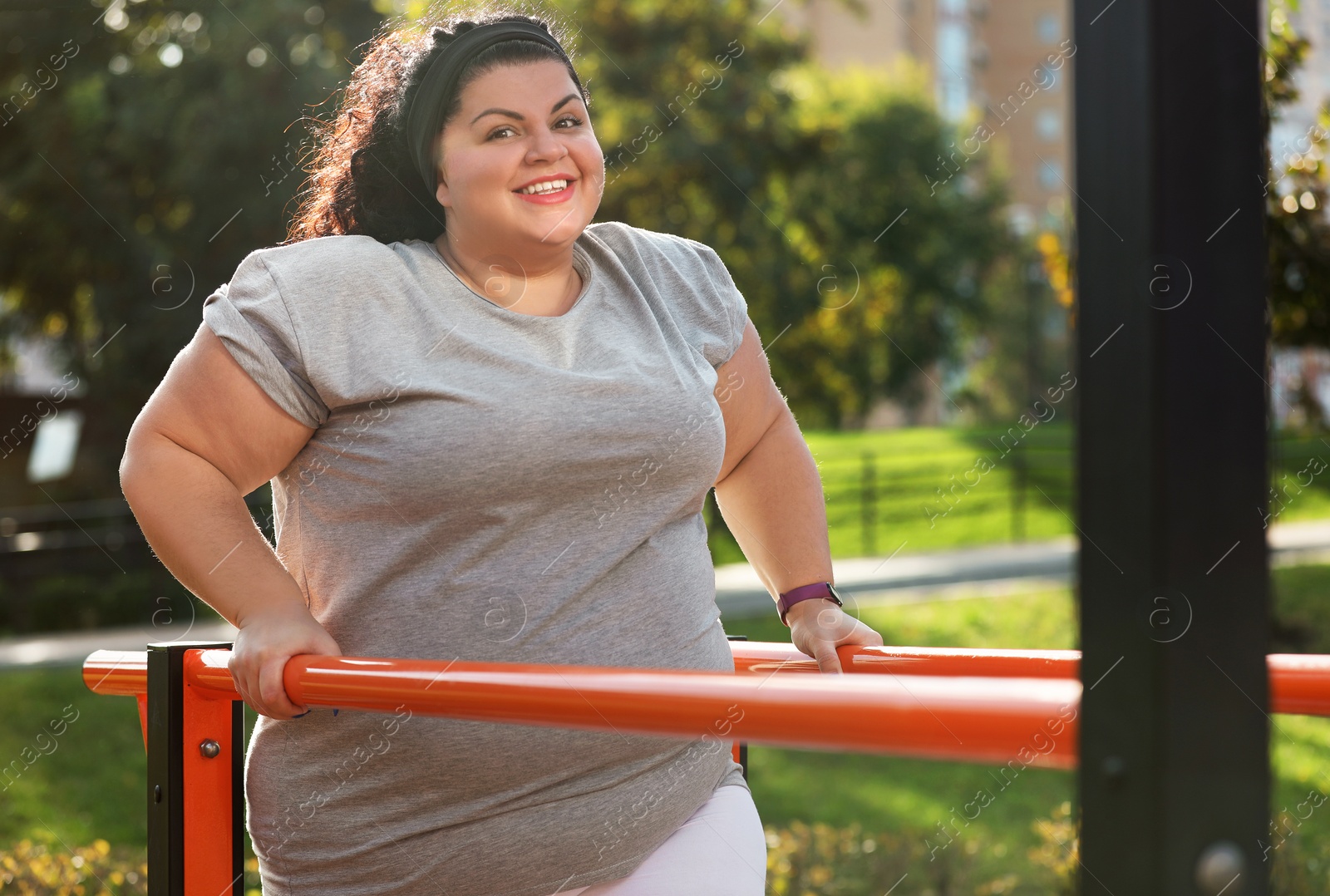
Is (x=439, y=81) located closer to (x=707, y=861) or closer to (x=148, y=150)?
(x=707, y=861)

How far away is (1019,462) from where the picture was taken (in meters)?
16.8

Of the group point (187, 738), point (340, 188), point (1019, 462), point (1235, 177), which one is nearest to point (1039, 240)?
point (340, 188)

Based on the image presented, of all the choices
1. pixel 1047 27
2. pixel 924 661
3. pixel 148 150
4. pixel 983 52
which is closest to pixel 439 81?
pixel 924 661

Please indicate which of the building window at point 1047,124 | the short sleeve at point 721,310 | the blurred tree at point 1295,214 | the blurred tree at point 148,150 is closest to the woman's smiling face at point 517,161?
the short sleeve at point 721,310

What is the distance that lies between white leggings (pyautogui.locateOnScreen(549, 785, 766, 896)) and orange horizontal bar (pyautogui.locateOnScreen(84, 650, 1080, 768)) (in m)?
0.43

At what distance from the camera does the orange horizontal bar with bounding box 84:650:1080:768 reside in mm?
884

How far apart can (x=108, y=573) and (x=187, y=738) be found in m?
10.8

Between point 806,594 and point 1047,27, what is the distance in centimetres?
7093

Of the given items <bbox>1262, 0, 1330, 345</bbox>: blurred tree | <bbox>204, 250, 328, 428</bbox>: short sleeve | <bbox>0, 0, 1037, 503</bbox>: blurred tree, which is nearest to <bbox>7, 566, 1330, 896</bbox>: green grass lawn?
<bbox>1262, 0, 1330, 345</bbox>: blurred tree

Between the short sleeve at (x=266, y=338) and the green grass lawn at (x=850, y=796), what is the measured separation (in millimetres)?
3135

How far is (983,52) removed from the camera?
6500cm

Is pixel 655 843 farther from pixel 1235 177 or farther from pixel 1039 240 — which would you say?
pixel 1039 240

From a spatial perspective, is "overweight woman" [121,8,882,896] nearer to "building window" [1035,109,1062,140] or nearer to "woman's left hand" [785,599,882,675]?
"woman's left hand" [785,599,882,675]

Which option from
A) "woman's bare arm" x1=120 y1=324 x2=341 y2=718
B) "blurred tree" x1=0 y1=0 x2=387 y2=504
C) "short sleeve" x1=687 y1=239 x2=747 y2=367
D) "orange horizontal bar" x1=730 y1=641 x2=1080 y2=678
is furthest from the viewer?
"blurred tree" x1=0 y1=0 x2=387 y2=504
